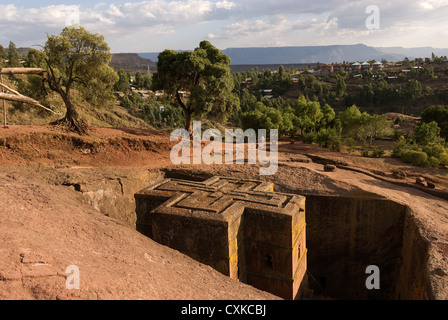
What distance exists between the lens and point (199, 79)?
74.5 feet

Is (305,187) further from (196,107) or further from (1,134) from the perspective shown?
(1,134)

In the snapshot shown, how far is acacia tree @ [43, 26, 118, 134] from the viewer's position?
673 inches

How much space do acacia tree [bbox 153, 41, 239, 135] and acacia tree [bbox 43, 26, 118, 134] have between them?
4.48m

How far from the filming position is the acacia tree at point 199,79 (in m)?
21.5

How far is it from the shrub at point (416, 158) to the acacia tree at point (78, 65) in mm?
19202

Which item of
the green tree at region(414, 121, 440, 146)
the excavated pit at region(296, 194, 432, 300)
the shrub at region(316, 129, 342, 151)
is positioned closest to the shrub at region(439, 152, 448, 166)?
the green tree at region(414, 121, 440, 146)

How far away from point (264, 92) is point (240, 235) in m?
67.5

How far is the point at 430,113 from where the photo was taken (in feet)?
104

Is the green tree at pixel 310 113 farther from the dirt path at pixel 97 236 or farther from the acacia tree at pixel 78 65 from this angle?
the acacia tree at pixel 78 65

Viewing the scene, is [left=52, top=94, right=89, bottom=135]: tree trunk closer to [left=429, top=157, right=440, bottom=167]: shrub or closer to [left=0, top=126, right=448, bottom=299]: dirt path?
[left=0, top=126, right=448, bottom=299]: dirt path

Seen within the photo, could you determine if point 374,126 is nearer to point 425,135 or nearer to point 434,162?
point 425,135

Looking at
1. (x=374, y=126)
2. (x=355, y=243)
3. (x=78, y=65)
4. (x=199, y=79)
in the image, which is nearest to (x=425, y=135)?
(x=374, y=126)

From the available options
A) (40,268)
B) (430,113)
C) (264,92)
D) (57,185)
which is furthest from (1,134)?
(264,92)

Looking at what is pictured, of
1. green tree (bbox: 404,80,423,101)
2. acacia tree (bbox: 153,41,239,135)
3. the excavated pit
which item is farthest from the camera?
green tree (bbox: 404,80,423,101)
